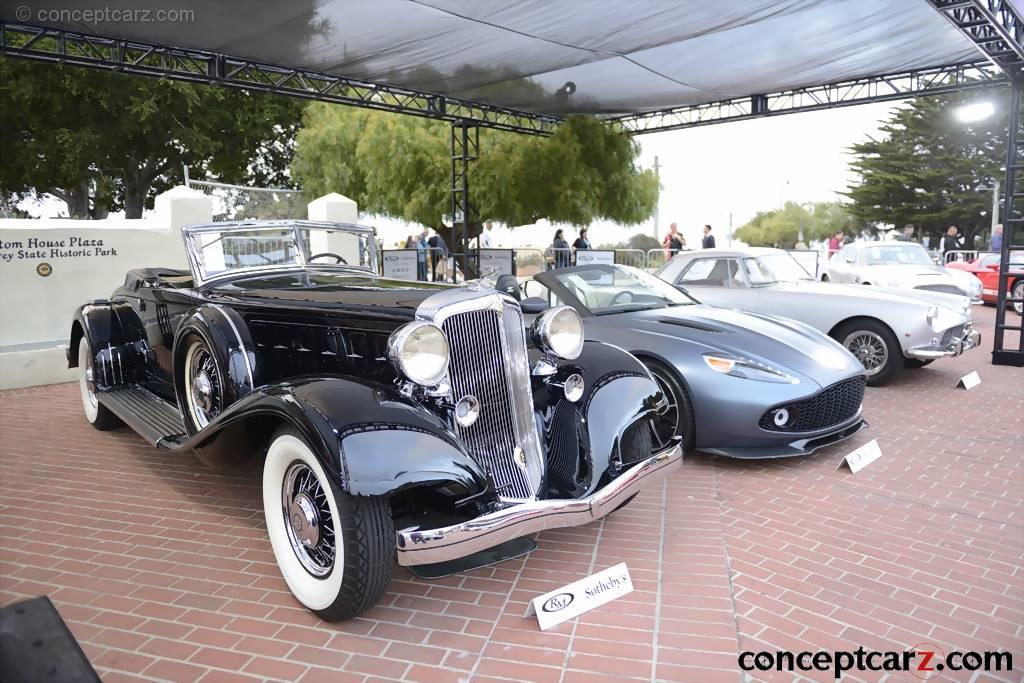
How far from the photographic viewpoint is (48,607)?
5.05 ft

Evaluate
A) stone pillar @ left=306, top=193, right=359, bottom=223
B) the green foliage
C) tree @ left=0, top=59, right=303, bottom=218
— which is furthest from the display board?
the green foliage

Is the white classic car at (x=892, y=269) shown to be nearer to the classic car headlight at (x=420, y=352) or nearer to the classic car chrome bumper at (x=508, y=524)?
the classic car chrome bumper at (x=508, y=524)

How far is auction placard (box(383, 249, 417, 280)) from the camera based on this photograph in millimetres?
11328

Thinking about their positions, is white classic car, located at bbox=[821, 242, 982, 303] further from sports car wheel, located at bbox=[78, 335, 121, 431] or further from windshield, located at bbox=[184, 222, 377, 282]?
sports car wheel, located at bbox=[78, 335, 121, 431]

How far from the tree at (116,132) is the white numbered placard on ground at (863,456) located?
19.5 m

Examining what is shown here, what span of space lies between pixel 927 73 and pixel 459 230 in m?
11.1

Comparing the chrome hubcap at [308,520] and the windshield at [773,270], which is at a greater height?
the windshield at [773,270]

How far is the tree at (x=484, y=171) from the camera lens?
1820 cm

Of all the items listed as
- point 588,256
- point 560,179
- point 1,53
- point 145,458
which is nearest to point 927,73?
point 588,256

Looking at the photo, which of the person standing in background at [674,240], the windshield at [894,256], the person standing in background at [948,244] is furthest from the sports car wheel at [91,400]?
the person standing in background at [948,244]

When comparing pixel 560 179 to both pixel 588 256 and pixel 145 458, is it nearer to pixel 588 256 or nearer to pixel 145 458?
pixel 588 256

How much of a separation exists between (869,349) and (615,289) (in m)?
3.29
